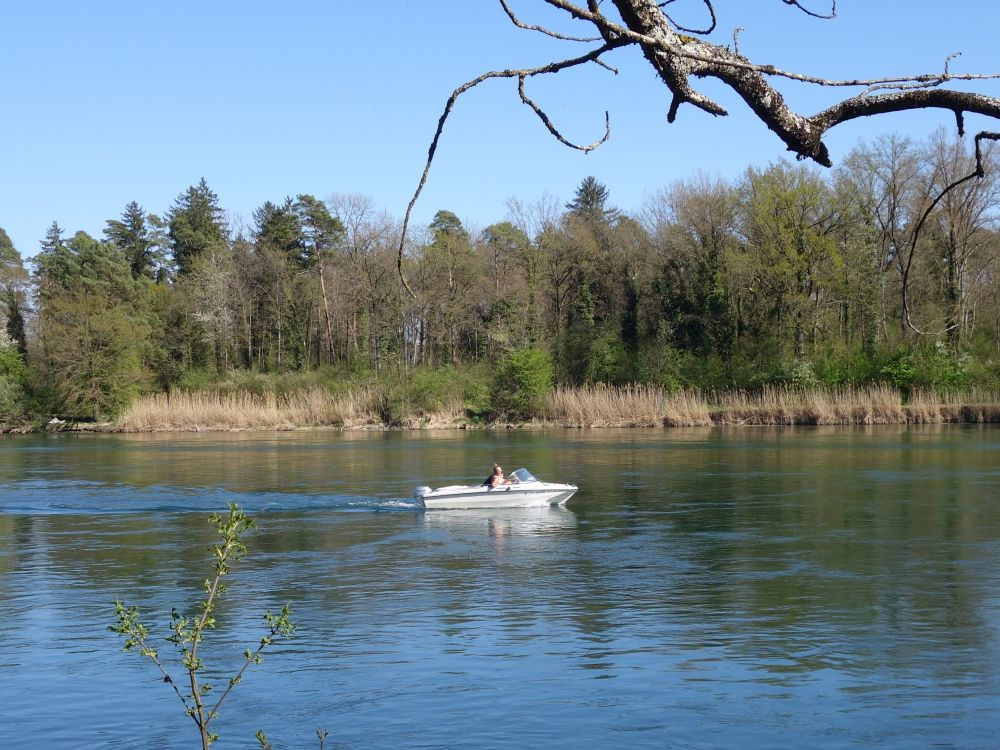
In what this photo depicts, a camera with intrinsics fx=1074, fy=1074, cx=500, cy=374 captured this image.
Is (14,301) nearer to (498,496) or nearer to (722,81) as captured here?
(498,496)

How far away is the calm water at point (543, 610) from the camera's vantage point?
10.1 m

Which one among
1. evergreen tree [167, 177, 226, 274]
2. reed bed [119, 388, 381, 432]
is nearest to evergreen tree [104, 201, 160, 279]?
evergreen tree [167, 177, 226, 274]

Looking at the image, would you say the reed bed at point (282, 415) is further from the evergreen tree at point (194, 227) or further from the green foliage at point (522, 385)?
the evergreen tree at point (194, 227)

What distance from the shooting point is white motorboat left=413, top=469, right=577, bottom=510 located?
932 inches

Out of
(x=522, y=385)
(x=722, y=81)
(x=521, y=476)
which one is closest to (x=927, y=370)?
(x=522, y=385)

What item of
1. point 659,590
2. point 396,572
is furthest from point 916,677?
point 396,572

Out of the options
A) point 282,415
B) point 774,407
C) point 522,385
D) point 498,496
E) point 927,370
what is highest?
point 927,370

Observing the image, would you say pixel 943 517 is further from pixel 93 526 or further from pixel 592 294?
pixel 592 294

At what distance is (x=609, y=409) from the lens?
51.2 m

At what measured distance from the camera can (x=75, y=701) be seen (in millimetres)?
10781

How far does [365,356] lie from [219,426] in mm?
12190

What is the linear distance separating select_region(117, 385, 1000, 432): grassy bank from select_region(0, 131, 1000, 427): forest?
1.08 meters

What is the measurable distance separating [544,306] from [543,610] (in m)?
51.1

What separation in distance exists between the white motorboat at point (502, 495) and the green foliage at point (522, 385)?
29989 millimetres
